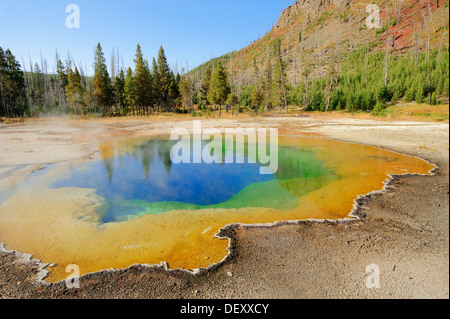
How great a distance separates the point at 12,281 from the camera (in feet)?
13.2

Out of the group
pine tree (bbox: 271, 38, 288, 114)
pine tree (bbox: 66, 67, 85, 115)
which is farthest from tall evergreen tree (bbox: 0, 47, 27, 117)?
pine tree (bbox: 271, 38, 288, 114)

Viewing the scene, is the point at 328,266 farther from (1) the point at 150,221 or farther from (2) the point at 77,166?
(2) the point at 77,166

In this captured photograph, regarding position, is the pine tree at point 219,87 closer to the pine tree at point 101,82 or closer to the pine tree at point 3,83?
the pine tree at point 101,82

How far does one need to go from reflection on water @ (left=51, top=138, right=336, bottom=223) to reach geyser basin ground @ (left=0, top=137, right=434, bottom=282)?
0.12 ft

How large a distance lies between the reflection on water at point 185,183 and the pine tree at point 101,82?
128ft

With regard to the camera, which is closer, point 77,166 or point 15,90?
point 77,166

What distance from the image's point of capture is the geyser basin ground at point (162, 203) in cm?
502

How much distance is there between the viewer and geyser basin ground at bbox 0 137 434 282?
502 centimetres

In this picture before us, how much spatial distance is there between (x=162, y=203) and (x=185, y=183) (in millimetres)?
2191

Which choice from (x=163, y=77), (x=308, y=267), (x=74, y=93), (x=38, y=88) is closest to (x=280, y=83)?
(x=163, y=77)
